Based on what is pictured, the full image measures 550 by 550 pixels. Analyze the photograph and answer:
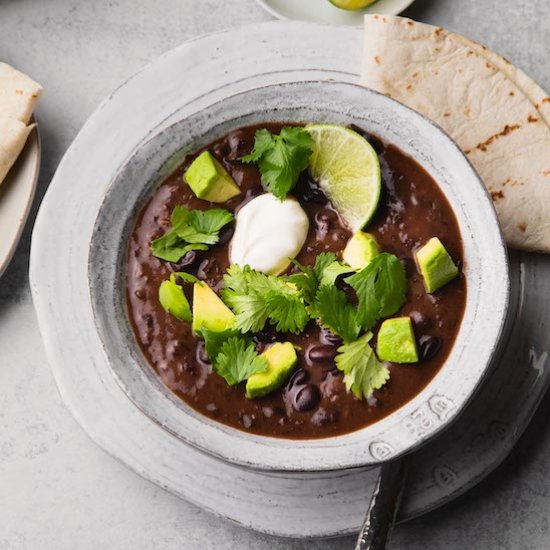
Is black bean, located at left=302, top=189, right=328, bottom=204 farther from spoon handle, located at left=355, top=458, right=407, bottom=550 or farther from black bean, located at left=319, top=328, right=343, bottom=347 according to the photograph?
spoon handle, located at left=355, top=458, right=407, bottom=550

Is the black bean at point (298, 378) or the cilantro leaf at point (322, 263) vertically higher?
the cilantro leaf at point (322, 263)

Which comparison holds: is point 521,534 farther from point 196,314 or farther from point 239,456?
point 196,314

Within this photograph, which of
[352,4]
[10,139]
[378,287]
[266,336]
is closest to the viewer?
[378,287]

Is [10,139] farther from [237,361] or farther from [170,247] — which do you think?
[237,361]

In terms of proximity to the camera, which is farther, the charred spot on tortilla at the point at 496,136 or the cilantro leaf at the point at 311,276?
the charred spot on tortilla at the point at 496,136

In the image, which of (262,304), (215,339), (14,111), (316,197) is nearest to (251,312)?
(262,304)

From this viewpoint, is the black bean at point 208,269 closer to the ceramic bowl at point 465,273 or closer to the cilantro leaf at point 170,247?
the cilantro leaf at point 170,247

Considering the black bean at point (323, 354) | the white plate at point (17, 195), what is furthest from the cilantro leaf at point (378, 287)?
the white plate at point (17, 195)
